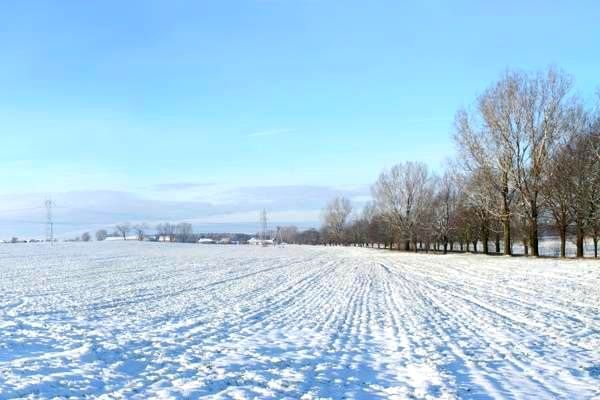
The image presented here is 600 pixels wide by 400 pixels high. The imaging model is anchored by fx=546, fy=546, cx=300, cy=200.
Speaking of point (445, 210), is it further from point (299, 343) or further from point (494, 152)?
point (299, 343)

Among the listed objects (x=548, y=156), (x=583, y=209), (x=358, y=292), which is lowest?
(x=358, y=292)

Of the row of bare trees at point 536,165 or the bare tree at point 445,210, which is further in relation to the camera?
the bare tree at point 445,210

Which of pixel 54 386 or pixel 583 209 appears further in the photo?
pixel 583 209

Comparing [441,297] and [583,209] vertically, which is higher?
[583,209]

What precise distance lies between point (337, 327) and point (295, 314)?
2.59 m

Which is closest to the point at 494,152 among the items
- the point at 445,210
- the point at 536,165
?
the point at 536,165

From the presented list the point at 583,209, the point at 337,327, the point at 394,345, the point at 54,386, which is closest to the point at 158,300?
the point at 337,327

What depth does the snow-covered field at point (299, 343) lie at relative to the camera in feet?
26.5

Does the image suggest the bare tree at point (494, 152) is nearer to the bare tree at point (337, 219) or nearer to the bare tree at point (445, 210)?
the bare tree at point (445, 210)

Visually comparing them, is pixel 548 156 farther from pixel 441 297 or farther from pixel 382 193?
pixel 382 193

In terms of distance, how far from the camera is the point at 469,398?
771 cm

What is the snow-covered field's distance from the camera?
26.5 ft

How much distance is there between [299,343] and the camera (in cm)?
1156

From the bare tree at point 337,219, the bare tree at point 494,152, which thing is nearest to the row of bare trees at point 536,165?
the bare tree at point 494,152
